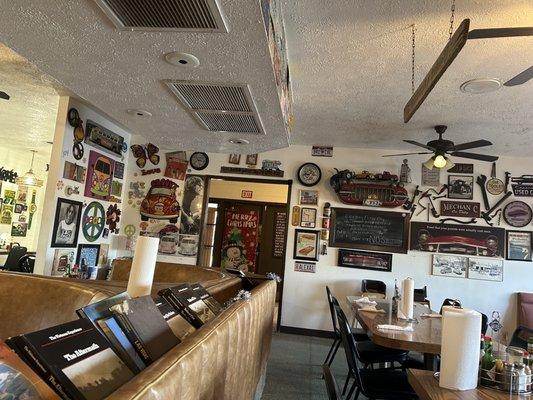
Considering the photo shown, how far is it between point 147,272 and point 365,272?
4.57m

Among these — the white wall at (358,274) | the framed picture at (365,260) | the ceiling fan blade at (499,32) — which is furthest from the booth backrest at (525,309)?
the ceiling fan blade at (499,32)

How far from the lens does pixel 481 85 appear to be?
11.5 ft

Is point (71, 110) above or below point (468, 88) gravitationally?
below

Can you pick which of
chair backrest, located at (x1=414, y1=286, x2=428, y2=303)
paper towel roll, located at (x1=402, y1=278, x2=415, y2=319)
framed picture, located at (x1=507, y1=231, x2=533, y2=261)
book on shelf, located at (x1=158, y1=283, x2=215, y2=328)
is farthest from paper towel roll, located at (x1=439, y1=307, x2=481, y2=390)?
framed picture, located at (x1=507, y1=231, x2=533, y2=261)

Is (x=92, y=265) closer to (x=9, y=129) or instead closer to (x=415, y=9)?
(x=9, y=129)

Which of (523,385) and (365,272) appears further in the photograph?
(365,272)

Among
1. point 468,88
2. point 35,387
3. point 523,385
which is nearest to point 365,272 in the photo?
point 468,88

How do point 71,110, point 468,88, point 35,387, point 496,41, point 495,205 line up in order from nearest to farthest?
point 35,387 < point 496,41 < point 468,88 < point 71,110 < point 495,205

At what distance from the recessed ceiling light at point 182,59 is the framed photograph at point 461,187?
460 centimetres

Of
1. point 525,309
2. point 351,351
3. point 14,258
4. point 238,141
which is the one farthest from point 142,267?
point 14,258

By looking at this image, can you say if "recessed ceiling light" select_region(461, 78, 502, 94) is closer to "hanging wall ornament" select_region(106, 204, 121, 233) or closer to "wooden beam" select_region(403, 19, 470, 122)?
"wooden beam" select_region(403, 19, 470, 122)

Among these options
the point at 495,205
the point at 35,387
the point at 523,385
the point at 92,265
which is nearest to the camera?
the point at 35,387

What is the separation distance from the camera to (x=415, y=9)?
2.60 m

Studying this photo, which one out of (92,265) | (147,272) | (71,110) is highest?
(71,110)
